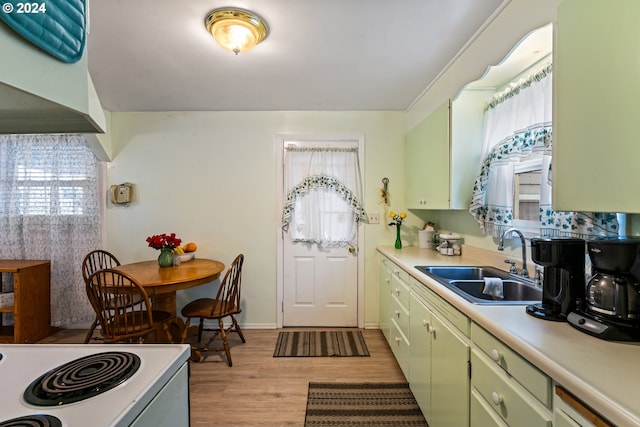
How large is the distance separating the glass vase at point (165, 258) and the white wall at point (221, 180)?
1.45 feet

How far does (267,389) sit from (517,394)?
66.9 inches

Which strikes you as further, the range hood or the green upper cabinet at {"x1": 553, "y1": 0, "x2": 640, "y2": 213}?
the green upper cabinet at {"x1": 553, "y1": 0, "x2": 640, "y2": 213}

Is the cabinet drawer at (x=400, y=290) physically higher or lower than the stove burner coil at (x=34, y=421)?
lower

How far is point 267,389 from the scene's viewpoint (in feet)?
6.78

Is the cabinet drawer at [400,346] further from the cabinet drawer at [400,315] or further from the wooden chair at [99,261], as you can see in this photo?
the wooden chair at [99,261]

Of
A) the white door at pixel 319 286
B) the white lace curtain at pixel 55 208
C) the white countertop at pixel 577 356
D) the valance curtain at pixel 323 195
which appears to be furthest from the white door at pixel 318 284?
the white lace curtain at pixel 55 208

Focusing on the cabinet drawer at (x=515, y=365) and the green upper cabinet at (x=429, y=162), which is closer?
the cabinet drawer at (x=515, y=365)

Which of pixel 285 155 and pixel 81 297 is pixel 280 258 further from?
pixel 81 297

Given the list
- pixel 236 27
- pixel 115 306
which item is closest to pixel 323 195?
pixel 236 27

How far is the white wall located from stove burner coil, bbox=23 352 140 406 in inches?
87.5

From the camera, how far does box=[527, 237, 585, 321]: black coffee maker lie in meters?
1.02

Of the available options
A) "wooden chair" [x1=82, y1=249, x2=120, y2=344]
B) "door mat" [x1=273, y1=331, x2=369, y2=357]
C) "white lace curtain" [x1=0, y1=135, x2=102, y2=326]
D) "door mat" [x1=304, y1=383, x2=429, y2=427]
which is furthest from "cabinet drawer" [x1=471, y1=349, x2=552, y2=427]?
"white lace curtain" [x1=0, y1=135, x2=102, y2=326]

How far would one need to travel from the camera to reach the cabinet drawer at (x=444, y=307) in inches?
48.4

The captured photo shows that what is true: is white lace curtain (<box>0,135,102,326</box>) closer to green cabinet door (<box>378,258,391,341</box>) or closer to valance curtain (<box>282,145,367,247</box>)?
valance curtain (<box>282,145,367,247</box>)
